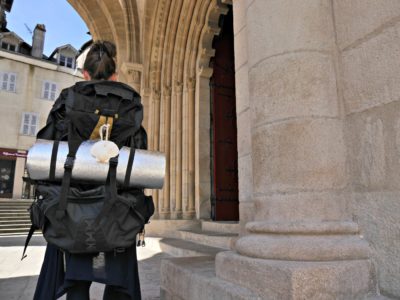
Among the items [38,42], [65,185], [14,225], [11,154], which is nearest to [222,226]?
[65,185]

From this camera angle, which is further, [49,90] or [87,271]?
[49,90]

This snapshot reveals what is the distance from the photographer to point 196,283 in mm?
1488

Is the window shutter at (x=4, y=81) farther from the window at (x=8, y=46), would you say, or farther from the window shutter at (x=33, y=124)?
the window at (x=8, y=46)

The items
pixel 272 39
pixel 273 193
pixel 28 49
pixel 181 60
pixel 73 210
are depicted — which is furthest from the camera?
pixel 28 49

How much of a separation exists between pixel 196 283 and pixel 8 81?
17.5 metres

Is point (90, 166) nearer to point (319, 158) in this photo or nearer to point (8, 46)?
point (319, 158)

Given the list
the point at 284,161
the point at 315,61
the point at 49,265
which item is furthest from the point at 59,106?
the point at 315,61

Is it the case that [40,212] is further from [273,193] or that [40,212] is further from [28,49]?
[28,49]

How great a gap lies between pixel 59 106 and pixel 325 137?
1023 mm

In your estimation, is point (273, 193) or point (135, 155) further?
point (273, 193)

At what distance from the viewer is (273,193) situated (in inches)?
49.6

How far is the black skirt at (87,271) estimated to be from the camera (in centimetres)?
107

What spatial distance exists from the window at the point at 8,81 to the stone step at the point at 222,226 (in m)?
15.2

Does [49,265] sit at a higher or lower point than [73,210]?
lower
